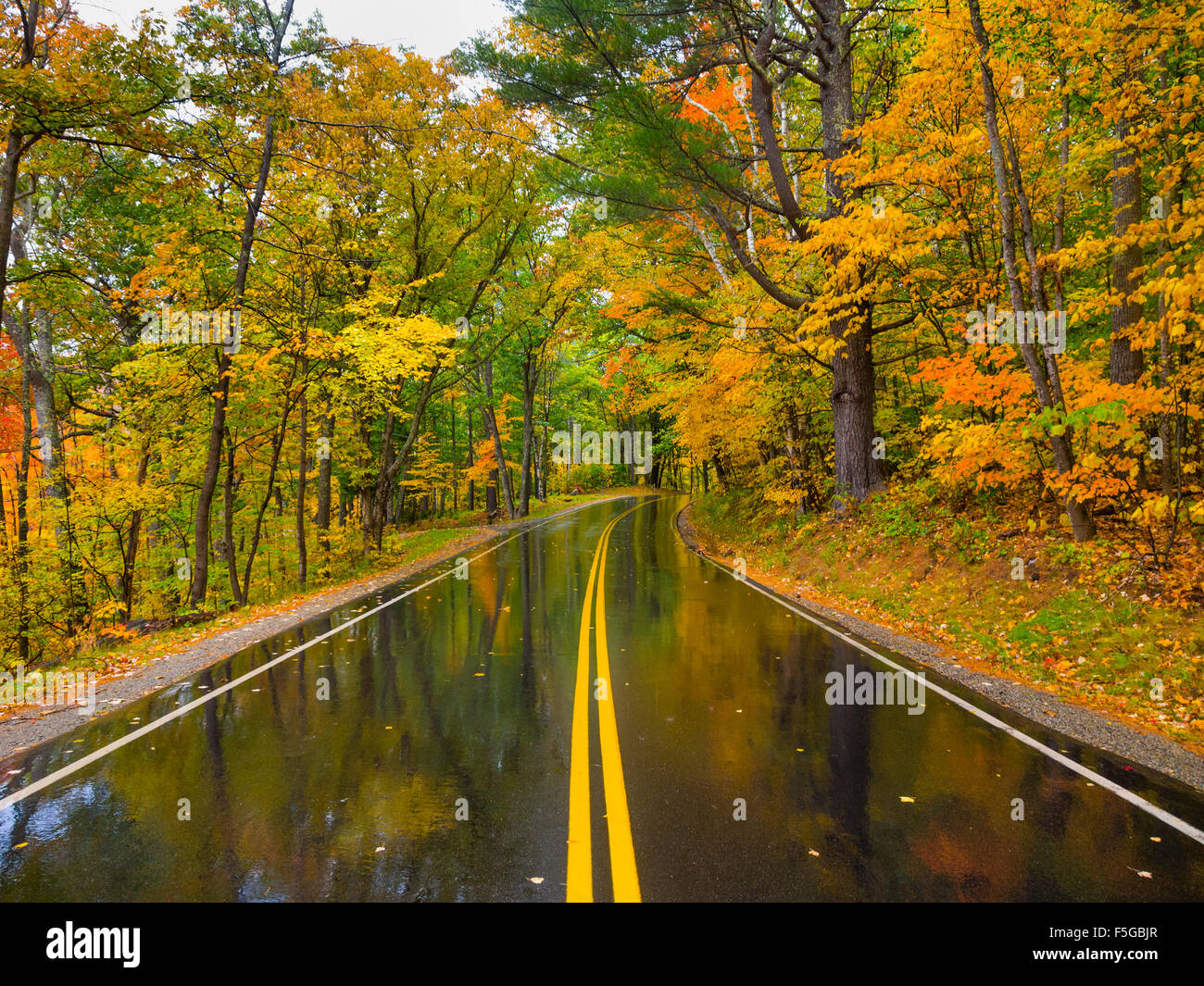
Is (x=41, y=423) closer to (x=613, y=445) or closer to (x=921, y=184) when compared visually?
(x=921, y=184)

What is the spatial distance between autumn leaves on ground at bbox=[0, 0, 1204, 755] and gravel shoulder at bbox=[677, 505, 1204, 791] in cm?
54

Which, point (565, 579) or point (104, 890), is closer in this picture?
point (104, 890)

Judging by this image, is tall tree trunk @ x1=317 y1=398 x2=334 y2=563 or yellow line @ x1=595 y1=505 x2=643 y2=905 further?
tall tree trunk @ x1=317 y1=398 x2=334 y2=563

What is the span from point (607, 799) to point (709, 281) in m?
16.4

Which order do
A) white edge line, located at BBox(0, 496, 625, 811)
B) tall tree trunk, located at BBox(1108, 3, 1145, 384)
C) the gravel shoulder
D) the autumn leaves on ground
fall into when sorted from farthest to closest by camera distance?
1. tall tree trunk, located at BBox(1108, 3, 1145, 384)
2. the autumn leaves on ground
3. the gravel shoulder
4. white edge line, located at BBox(0, 496, 625, 811)

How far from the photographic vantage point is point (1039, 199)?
9.35 metres

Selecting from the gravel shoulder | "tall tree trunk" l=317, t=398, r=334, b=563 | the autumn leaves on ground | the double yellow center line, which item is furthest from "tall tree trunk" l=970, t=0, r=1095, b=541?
"tall tree trunk" l=317, t=398, r=334, b=563

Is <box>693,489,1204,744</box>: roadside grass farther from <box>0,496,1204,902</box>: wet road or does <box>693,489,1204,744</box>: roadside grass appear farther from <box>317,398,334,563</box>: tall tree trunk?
<box>317,398,334,563</box>: tall tree trunk

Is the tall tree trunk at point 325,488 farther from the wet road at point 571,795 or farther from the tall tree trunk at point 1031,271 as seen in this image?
the tall tree trunk at point 1031,271

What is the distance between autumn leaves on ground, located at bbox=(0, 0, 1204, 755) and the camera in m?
7.11

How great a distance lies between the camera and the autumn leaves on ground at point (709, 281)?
7113 millimetres

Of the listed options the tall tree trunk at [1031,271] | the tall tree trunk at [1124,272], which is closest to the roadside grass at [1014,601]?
the tall tree trunk at [1031,271]

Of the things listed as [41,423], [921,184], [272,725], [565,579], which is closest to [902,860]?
[272,725]

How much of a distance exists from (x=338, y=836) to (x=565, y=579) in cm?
901
